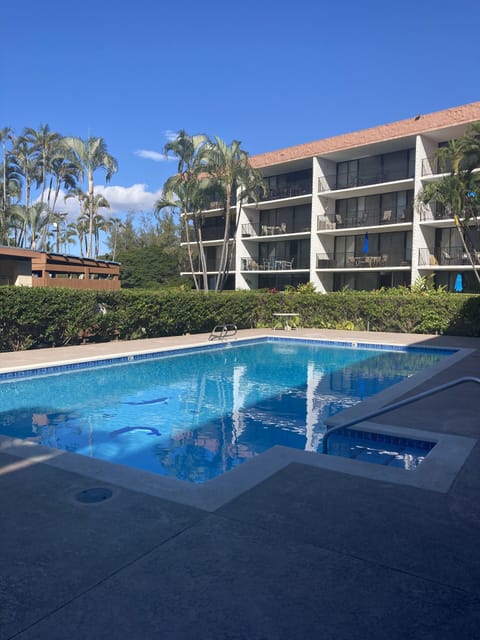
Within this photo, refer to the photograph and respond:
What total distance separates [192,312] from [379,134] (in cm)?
1589

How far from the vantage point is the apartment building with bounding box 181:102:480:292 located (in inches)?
1045

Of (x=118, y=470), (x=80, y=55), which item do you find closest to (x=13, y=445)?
(x=118, y=470)

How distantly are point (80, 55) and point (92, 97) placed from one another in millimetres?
5693

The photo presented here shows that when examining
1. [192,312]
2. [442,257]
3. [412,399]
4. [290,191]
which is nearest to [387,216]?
[442,257]

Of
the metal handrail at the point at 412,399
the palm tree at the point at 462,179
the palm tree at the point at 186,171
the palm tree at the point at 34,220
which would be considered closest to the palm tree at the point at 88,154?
the palm tree at the point at 34,220

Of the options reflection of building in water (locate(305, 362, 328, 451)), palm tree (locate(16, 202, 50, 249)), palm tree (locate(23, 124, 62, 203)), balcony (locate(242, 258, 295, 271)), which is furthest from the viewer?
palm tree (locate(23, 124, 62, 203))

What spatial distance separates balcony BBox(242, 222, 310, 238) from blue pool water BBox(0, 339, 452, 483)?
19.2 m

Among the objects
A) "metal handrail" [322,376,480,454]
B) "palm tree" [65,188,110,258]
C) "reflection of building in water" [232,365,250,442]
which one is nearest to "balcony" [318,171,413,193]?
"reflection of building in water" [232,365,250,442]

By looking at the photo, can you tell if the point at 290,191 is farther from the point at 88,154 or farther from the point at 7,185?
the point at 7,185

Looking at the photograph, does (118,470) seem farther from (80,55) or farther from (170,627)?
(80,55)

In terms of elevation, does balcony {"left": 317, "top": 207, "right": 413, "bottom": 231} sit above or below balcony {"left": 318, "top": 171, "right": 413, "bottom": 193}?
below

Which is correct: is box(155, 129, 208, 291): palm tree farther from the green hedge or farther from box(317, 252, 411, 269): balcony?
the green hedge

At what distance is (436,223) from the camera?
26250 mm

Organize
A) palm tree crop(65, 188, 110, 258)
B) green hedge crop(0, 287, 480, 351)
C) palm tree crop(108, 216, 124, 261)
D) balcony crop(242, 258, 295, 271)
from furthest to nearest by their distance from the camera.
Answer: palm tree crop(108, 216, 124, 261)
palm tree crop(65, 188, 110, 258)
balcony crop(242, 258, 295, 271)
green hedge crop(0, 287, 480, 351)
